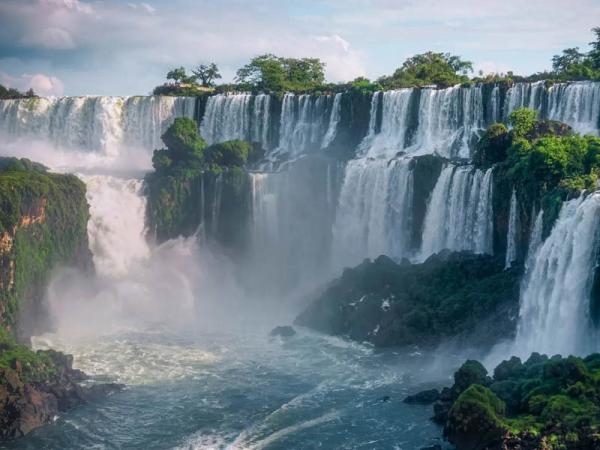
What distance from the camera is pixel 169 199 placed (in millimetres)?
49781

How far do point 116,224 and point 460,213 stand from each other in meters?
19.0

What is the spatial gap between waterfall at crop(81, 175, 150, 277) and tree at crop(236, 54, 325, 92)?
1917 centimetres

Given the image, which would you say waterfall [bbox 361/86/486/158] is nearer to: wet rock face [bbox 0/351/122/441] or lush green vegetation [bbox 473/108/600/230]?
lush green vegetation [bbox 473/108/600/230]

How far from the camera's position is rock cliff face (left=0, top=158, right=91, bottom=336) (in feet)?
121

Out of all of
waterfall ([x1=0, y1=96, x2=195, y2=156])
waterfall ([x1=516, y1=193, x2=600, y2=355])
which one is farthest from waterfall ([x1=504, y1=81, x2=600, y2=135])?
waterfall ([x1=0, y1=96, x2=195, y2=156])

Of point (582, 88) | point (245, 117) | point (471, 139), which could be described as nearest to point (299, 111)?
point (245, 117)

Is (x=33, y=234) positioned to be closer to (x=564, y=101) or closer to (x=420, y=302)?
(x=420, y=302)

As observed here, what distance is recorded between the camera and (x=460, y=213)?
41.0 meters

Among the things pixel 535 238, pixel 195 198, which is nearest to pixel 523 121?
pixel 535 238

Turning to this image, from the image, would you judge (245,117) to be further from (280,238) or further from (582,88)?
(582,88)

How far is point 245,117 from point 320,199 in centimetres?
1203

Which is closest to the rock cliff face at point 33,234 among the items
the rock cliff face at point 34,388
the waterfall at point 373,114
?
the rock cliff face at point 34,388

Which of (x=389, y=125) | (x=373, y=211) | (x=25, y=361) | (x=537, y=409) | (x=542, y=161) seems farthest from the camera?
(x=389, y=125)

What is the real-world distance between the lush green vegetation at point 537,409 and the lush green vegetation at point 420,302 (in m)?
8.24
